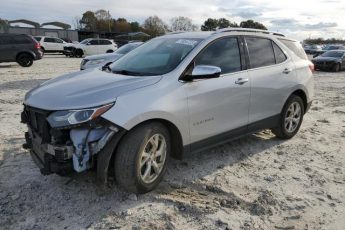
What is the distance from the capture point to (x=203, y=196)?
13.7ft

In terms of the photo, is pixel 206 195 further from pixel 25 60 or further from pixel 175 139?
pixel 25 60

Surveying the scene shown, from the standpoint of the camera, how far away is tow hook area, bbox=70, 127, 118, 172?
3.59 m

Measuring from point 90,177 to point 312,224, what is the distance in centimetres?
248

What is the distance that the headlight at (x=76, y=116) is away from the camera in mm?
3543

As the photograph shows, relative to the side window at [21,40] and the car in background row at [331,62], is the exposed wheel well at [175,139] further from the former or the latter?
the car in background row at [331,62]

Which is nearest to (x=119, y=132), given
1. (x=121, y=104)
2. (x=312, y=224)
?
(x=121, y=104)

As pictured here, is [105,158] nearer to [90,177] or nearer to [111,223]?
[111,223]

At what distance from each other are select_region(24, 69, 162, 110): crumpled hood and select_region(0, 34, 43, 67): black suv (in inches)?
647

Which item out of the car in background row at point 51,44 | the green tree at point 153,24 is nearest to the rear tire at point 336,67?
the car in background row at point 51,44

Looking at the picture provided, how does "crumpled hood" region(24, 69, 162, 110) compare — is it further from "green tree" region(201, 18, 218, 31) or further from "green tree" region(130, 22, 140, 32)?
"green tree" region(130, 22, 140, 32)

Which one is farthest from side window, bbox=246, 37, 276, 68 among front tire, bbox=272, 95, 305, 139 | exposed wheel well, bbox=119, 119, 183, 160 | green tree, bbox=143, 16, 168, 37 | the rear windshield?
green tree, bbox=143, 16, 168, 37

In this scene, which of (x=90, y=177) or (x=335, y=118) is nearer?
(x=90, y=177)

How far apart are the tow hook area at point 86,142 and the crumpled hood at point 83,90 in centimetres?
25

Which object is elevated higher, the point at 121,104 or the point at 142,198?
the point at 121,104
